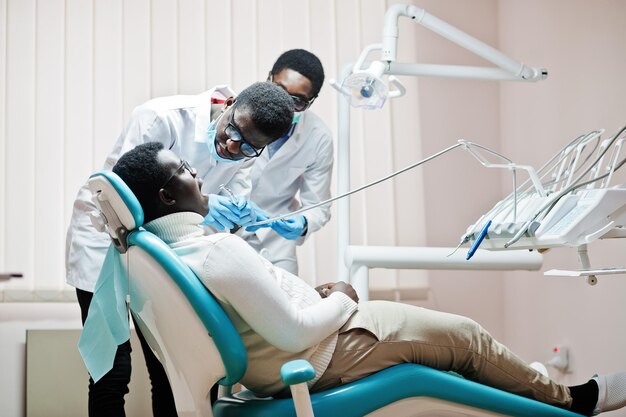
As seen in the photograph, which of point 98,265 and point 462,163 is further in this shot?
point 462,163

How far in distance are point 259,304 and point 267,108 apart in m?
0.63

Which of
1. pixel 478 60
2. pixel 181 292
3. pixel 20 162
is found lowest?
pixel 181 292

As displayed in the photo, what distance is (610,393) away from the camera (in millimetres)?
1861

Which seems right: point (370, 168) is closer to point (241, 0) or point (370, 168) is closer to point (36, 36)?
point (241, 0)

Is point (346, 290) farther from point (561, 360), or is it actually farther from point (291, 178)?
point (561, 360)

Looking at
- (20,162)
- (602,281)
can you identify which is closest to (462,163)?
(602,281)

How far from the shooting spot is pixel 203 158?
2.24 m

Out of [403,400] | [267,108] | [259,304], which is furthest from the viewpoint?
[267,108]

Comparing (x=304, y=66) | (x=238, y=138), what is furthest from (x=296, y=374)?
(x=304, y=66)

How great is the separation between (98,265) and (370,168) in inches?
59.3

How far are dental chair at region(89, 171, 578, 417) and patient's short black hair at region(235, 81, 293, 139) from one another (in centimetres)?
52

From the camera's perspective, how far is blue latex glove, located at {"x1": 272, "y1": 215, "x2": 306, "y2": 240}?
2334mm

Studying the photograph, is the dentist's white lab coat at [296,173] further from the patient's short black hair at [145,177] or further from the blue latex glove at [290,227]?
the patient's short black hair at [145,177]

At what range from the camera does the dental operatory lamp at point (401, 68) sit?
90.3 inches
